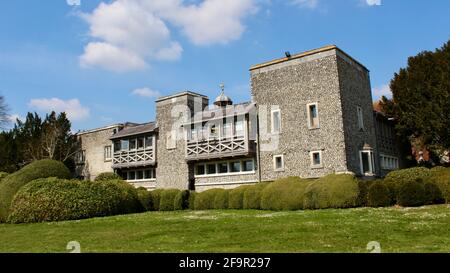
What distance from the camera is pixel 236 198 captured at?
2109 cm

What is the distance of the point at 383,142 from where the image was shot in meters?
28.4

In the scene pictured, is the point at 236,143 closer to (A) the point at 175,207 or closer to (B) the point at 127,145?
(A) the point at 175,207

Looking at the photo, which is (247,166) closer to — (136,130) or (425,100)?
(136,130)

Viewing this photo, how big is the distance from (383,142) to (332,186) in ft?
42.3

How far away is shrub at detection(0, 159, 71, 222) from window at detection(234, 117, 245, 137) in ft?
36.7

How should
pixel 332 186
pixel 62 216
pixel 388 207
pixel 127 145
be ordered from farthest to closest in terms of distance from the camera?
→ 1. pixel 127 145
2. pixel 62 216
3. pixel 332 186
4. pixel 388 207

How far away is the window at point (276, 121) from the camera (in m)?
24.9

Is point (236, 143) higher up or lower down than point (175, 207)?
higher up

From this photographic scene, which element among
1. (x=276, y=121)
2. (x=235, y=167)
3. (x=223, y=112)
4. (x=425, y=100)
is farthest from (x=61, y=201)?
(x=425, y=100)

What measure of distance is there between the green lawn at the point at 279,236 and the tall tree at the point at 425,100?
12883mm

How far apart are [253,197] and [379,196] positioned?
21.1 feet

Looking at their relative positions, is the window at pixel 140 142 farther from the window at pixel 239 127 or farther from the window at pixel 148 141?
the window at pixel 239 127

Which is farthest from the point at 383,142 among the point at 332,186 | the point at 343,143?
the point at 332,186

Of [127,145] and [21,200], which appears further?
[127,145]
